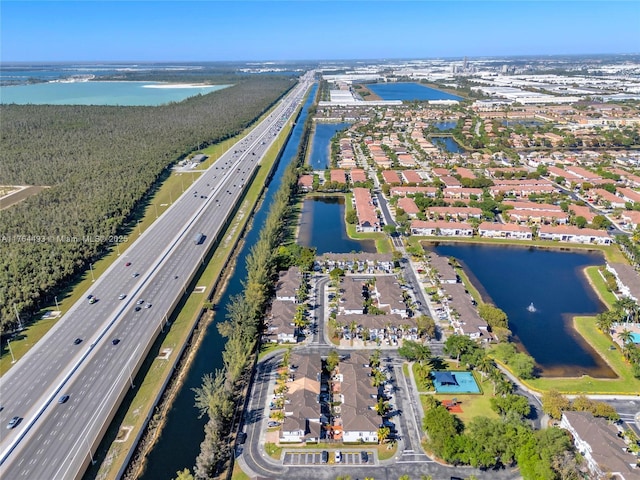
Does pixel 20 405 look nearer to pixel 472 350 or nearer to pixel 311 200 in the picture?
pixel 472 350

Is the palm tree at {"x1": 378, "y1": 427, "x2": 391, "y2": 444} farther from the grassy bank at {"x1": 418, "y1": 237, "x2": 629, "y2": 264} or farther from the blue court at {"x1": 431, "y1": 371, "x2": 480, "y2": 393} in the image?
the grassy bank at {"x1": 418, "y1": 237, "x2": 629, "y2": 264}

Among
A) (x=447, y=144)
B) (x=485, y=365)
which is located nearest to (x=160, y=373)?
(x=485, y=365)

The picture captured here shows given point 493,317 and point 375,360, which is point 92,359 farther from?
point 493,317

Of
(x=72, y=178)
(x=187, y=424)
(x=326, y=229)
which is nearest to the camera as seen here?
(x=187, y=424)

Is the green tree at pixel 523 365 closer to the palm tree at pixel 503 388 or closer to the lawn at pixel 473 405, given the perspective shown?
the palm tree at pixel 503 388

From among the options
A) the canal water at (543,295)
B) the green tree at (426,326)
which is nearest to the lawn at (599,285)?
the canal water at (543,295)

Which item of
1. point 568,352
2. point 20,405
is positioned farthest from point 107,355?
point 568,352

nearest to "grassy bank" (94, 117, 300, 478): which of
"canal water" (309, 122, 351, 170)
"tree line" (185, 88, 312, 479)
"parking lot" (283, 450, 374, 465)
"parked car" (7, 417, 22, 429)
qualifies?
"tree line" (185, 88, 312, 479)
